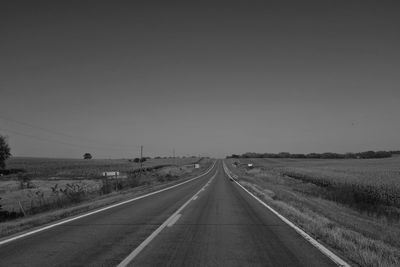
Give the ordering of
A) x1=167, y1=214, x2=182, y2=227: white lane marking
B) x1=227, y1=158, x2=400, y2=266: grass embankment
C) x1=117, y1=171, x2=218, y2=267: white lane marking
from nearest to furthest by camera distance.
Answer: x1=117, y1=171, x2=218, y2=267: white lane marking → x1=227, y1=158, x2=400, y2=266: grass embankment → x1=167, y1=214, x2=182, y2=227: white lane marking

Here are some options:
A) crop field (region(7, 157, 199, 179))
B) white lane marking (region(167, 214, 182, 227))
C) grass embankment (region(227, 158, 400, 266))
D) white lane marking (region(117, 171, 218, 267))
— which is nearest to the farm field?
crop field (region(7, 157, 199, 179))

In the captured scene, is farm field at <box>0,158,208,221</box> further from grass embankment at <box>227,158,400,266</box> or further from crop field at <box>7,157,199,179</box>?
grass embankment at <box>227,158,400,266</box>

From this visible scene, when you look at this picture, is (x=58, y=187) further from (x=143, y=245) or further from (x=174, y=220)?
(x=143, y=245)

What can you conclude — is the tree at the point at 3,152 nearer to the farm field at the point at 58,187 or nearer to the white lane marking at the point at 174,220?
the farm field at the point at 58,187

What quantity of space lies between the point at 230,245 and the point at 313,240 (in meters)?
2.17

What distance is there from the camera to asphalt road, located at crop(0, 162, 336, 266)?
6.93 metres

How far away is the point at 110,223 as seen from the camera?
11648 millimetres

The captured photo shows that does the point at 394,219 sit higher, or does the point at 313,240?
the point at 313,240

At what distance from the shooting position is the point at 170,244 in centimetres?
844

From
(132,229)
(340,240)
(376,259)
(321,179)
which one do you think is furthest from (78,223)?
(321,179)

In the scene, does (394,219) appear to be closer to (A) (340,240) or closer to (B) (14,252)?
(A) (340,240)

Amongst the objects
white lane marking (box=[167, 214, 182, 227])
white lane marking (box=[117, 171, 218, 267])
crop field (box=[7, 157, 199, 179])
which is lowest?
white lane marking (box=[167, 214, 182, 227])

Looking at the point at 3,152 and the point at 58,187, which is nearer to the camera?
the point at 58,187

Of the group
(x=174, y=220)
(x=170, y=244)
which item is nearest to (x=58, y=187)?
(x=174, y=220)
